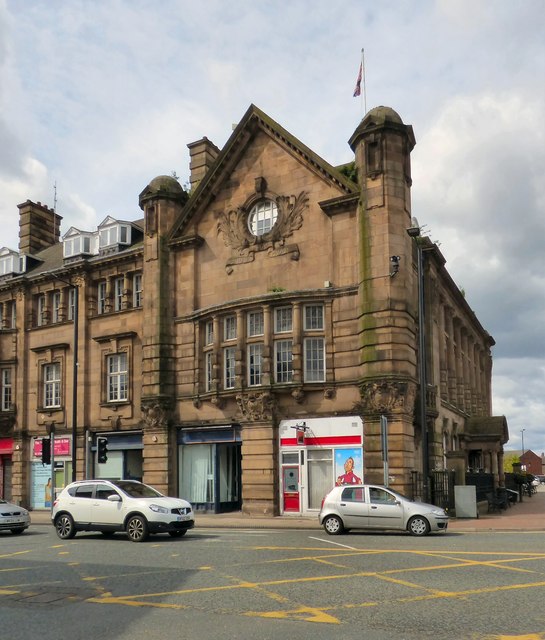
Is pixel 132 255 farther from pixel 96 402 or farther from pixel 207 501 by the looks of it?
pixel 207 501

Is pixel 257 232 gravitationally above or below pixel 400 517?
above

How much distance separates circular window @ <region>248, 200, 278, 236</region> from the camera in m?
31.7

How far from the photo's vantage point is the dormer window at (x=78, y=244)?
1537 inches

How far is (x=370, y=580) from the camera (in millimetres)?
12094

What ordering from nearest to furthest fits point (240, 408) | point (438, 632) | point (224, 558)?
point (438, 632), point (224, 558), point (240, 408)

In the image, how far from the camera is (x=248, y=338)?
1211 inches

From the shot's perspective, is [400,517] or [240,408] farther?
[240,408]

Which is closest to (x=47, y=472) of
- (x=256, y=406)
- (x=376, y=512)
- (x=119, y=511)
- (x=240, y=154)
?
(x=256, y=406)

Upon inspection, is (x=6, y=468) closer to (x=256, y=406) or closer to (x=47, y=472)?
(x=47, y=472)

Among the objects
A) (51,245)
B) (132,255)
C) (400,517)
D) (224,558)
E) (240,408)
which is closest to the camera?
(224,558)

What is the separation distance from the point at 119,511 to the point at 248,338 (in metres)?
11.9

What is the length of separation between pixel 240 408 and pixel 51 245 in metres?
22.9

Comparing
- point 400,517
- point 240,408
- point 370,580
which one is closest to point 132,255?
point 240,408

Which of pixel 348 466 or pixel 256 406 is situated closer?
pixel 348 466
